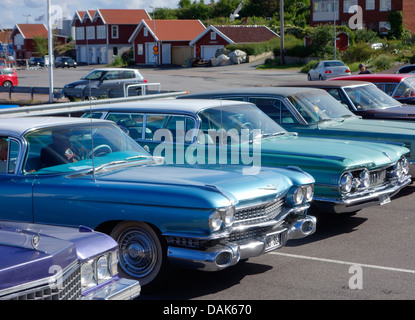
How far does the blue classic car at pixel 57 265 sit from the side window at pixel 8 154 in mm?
1726

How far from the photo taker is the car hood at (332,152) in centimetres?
786

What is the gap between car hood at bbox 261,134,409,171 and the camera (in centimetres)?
786

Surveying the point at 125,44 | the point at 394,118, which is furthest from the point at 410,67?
the point at 125,44

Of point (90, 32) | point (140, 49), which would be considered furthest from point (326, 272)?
point (90, 32)

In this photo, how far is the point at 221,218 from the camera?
18.2 feet

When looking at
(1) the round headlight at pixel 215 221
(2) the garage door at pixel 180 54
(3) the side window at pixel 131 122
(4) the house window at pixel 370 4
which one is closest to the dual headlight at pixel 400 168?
(3) the side window at pixel 131 122

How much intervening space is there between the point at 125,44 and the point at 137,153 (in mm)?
78357

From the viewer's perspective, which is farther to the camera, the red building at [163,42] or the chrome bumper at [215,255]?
the red building at [163,42]

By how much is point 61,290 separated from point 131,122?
544 cm

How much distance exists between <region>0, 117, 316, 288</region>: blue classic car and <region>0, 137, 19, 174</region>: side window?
0.01 meters

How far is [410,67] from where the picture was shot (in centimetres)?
2314

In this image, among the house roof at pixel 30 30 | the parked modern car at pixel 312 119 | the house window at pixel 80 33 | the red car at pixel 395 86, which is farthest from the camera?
the house roof at pixel 30 30

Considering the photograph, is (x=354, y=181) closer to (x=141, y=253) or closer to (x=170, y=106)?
(x=170, y=106)

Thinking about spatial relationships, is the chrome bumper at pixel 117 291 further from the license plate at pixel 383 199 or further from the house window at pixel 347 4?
the house window at pixel 347 4
